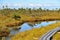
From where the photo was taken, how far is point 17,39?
228 feet

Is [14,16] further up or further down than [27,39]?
further down

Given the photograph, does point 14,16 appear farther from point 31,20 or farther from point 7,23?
point 7,23

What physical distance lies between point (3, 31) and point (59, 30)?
2716 cm

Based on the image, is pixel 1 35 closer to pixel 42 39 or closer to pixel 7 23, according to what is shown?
pixel 42 39

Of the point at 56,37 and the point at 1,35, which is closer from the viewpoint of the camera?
the point at 56,37

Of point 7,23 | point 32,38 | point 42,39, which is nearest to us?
point 42,39

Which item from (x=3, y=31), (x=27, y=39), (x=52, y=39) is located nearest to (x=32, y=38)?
(x=27, y=39)

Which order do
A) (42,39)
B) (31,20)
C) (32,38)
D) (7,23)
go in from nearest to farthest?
(42,39) < (32,38) < (7,23) < (31,20)

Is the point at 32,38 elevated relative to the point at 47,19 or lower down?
elevated

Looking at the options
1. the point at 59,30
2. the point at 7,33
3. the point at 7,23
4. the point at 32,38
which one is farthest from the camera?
the point at 7,23

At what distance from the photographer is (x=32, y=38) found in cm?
6744

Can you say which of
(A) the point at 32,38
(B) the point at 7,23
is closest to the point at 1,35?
(A) the point at 32,38

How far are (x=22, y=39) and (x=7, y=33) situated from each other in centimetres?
2101

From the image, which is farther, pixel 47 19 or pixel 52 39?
pixel 47 19
